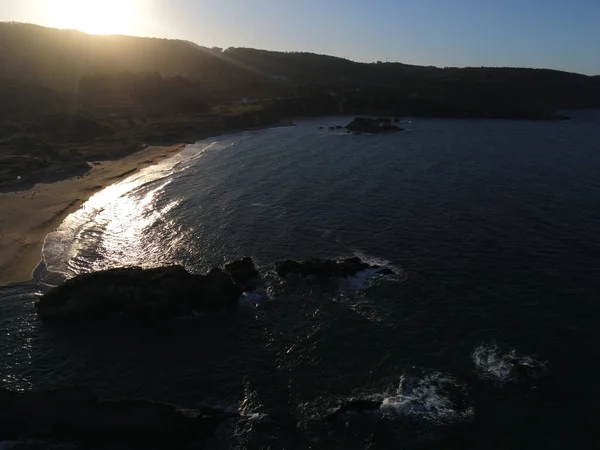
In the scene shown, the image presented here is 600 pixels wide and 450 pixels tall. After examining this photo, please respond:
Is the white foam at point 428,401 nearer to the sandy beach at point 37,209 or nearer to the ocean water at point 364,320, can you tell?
the ocean water at point 364,320

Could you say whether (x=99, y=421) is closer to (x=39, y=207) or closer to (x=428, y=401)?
(x=428, y=401)

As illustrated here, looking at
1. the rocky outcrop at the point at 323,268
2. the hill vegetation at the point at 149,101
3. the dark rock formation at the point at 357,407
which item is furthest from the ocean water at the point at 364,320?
the hill vegetation at the point at 149,101

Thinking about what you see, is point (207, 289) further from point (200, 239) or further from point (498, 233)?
point (498, 233)

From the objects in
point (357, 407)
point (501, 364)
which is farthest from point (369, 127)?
point (357, 407)

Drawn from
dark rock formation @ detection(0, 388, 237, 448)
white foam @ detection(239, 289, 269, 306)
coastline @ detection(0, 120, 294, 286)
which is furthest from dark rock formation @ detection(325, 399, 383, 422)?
coastline @ detection(0, 120, 294, 286)

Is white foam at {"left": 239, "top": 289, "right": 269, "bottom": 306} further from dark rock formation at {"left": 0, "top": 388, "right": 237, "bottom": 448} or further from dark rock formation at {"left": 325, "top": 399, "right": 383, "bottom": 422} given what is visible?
dark rock formation at {"left": 325, "top": 399, "right": 383, "bottom": 422}

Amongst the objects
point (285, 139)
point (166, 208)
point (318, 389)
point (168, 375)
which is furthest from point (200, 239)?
point (285, 139)

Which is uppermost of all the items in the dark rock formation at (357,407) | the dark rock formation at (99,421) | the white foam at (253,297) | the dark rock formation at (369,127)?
the dark rock formation at (369,127)
